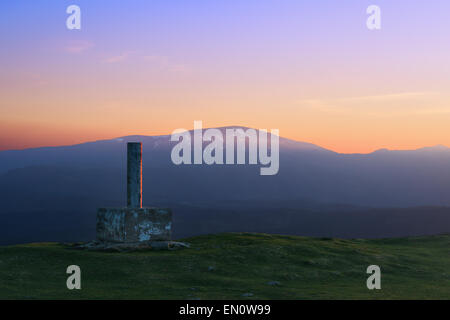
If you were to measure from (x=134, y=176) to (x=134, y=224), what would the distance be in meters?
2.93

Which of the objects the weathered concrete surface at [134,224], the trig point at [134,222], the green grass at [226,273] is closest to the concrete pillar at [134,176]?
the trig point at [134,222]

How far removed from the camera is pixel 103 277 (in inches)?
741

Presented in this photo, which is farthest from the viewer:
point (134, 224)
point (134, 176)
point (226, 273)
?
point (134, 176)

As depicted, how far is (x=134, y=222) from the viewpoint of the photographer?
2548 centimetres

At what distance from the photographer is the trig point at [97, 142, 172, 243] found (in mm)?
25391

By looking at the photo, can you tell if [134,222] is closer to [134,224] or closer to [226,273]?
[134,224]

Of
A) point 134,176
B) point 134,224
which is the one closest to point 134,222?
point 134,224

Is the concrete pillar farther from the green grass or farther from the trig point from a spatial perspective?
the green grass

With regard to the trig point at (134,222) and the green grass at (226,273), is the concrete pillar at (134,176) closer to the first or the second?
the trig point at (134,222)

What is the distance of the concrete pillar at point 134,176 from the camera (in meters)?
26.8

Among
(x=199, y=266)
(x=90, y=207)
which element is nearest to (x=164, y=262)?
(x=199, y=266)

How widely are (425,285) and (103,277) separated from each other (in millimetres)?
11881

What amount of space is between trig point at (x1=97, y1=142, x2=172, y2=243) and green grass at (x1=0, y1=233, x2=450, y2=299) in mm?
1619
